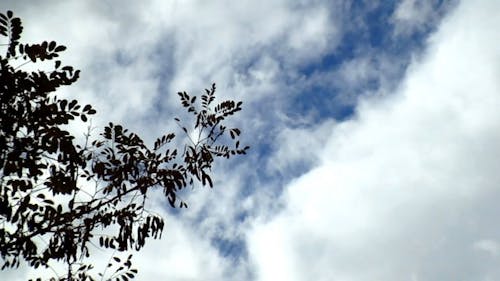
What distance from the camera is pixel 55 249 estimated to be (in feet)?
15.4

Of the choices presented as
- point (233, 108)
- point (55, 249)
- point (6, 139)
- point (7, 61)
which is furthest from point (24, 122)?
point (233, 108)

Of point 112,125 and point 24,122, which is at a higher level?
point 112,125

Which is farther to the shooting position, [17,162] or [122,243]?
[122,243]

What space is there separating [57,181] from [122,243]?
105 centimetres

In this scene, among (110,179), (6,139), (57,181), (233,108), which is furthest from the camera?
(233,108)

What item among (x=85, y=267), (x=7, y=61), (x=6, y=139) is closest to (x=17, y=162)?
(x=6, y=139)

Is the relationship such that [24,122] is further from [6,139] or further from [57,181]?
[57,181]

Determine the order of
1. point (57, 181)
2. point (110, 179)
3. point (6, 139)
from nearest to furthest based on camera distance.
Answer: point (6, 139), point (57, 181), point (110, 179)

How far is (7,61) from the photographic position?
416cm

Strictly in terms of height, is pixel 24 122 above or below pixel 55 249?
above

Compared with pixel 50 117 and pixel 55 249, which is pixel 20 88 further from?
pixel 55 249

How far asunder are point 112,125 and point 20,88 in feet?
4.74

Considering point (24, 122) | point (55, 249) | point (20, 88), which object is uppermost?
point (20, 88)

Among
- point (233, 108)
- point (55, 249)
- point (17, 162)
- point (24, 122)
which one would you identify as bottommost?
point (55, 249)
